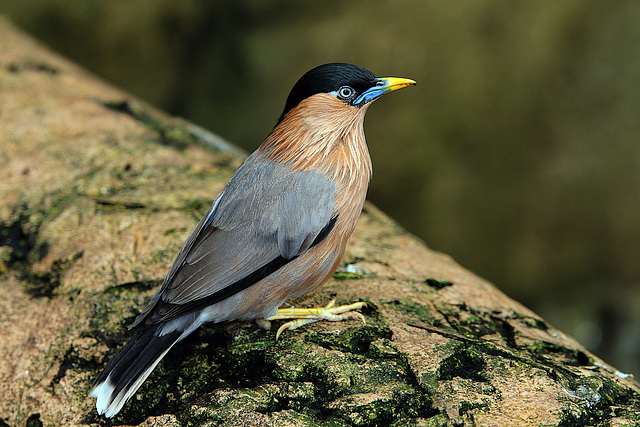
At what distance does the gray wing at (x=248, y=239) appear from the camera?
9.05 ft

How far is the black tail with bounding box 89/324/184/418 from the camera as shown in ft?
8.29

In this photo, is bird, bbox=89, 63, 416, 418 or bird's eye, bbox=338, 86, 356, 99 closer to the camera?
bird, bbox=89, 63, 416, 418

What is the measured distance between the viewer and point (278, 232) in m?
2.84

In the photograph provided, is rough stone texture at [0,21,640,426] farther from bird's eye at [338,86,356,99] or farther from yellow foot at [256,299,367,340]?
Result: bird's eye at [338,86,356,99]

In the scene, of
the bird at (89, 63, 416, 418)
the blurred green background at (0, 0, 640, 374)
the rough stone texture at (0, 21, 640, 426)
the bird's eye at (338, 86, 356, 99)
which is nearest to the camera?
the rough stone texture at (0, 21, 640, 426)

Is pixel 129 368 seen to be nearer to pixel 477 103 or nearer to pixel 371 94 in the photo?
pixel 371 94

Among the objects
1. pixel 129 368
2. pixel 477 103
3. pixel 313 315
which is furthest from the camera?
pixel 477 103

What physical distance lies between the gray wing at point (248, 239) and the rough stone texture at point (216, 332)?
289mm

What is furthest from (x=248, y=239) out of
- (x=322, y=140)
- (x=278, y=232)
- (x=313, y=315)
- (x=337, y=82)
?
(x=337, y=82)

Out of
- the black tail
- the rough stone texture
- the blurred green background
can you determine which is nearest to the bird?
the black tail

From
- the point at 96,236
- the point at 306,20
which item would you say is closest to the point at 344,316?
the point at 96,236

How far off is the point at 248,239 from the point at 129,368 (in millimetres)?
738

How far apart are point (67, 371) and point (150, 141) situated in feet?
6.94

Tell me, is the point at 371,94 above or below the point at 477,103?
above
